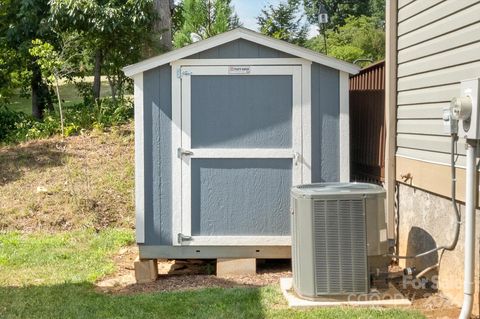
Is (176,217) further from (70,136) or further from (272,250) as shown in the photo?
(70,136)

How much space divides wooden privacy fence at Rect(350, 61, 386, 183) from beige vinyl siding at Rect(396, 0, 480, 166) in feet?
1.77

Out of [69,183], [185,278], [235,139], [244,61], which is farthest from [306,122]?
[69,183]

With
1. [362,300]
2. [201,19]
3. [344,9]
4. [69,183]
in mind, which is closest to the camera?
[362,300]

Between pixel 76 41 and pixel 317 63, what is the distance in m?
9.81

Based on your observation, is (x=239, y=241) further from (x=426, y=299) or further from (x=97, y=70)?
(x=97, y=70)

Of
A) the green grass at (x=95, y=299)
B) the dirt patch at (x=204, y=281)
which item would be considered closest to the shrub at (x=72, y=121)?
the green grass at (x=95, y=299)

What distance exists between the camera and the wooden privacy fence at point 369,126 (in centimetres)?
657

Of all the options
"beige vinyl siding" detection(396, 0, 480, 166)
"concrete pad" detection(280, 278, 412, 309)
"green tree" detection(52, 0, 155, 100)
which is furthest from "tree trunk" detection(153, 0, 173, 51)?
"concrete pad" detection(280, 278, 412, 309)

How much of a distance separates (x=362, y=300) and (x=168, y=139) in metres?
2.37

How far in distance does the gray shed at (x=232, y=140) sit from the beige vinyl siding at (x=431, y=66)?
1.96 ft

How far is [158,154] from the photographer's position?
616cm

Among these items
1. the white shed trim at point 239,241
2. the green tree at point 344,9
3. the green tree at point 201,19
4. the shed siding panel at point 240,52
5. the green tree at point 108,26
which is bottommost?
the white shed trim at point 239,241

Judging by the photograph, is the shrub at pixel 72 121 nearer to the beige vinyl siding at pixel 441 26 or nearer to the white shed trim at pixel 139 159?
the white shed trim at pixel 139 159

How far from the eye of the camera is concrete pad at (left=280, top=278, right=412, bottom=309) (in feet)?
15.6
